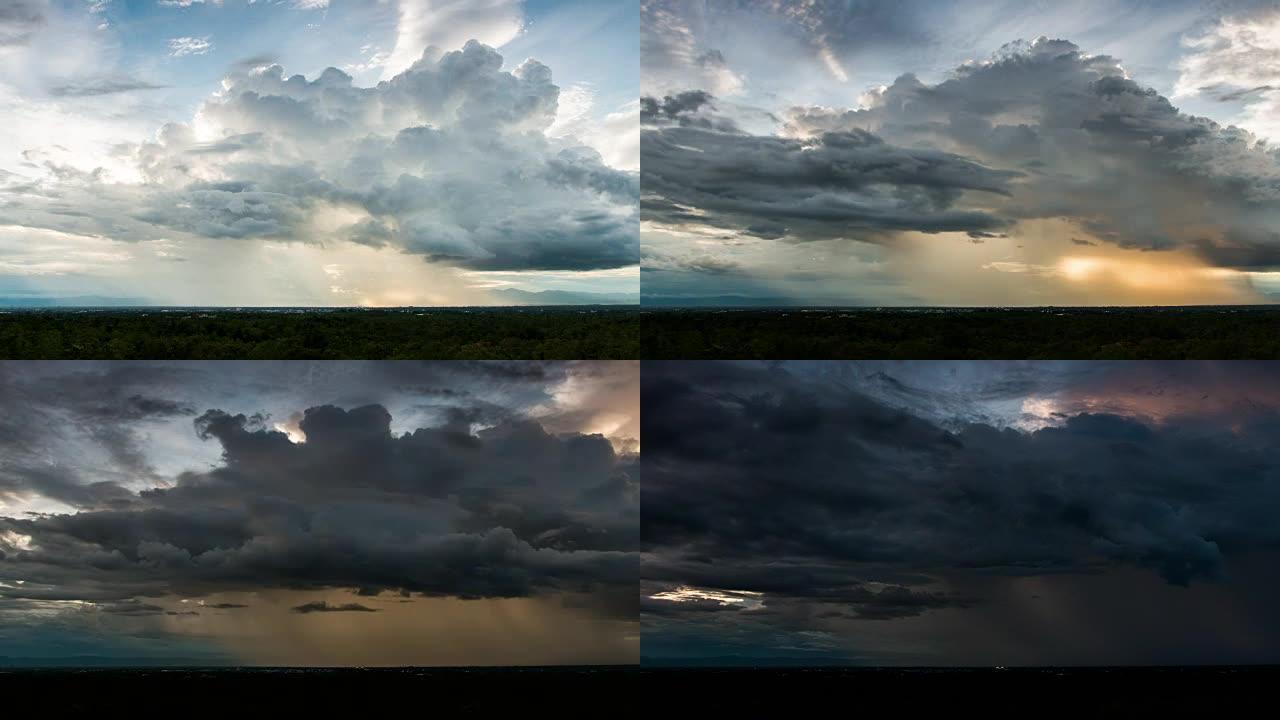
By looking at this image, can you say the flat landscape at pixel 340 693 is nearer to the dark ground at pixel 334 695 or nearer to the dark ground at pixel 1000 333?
the dark ground at pixel 334 695

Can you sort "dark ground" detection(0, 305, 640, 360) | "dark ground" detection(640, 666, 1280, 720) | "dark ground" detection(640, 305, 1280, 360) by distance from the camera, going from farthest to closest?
1. "dark ground" detection(640, 666, 1280, 720)
2. "dark ground" detection(0, 305, 640, 360)
3. "dark ground" detection(640, 305, 1280, 360)

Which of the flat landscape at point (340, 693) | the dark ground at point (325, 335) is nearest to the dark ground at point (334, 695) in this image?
the flat landscape at point (340, 693)

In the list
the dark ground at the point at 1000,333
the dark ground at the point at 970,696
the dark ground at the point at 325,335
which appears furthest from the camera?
the dark ground at the point at 970,696

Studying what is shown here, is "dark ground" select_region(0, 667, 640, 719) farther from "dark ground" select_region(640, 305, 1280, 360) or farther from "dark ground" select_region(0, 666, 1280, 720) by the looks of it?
"dark ground" select_region(640, 305, 1280, 360)

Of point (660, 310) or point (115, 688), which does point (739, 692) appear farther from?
point (115, 688)

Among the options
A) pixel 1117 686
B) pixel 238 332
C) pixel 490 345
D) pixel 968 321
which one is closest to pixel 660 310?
pixel 490 345

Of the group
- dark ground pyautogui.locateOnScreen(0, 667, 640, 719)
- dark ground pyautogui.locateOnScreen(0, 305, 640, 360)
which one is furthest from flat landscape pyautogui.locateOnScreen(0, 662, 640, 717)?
dark ground pyautogui.locateOnScreen(0, 305, 640, 360)

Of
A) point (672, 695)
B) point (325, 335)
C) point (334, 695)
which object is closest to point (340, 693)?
point (334, 695)
